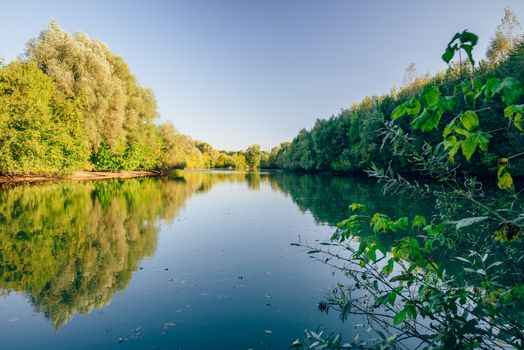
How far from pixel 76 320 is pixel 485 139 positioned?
25.3 ft

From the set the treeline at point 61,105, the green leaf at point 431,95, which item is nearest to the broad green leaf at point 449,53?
the green leaf at point 431,95

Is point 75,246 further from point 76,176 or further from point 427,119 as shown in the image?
point 76,176

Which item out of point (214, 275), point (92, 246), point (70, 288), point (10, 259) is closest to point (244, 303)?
point (214, 275)

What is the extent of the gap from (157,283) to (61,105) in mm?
39287

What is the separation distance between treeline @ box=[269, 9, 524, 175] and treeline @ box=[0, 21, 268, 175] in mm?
35245

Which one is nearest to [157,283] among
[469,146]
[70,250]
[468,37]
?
[70,250]

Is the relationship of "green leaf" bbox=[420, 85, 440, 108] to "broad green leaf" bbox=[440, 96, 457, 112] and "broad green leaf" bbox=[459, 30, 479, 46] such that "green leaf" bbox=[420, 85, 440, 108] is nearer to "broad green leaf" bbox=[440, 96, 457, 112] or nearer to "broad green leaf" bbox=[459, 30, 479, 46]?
"broad green leaf" bbox=[440, 96, 457, 112]

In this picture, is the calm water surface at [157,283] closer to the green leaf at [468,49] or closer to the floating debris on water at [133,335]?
the floating debris on water at [133,335]

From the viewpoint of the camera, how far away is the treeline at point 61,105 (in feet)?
110

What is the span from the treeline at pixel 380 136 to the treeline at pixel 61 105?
116 ft

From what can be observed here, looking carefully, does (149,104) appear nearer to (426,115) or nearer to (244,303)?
(244,303)

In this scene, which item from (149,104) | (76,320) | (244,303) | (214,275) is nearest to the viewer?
(76,320)

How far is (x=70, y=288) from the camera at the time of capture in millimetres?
7992

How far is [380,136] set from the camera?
60.6m
